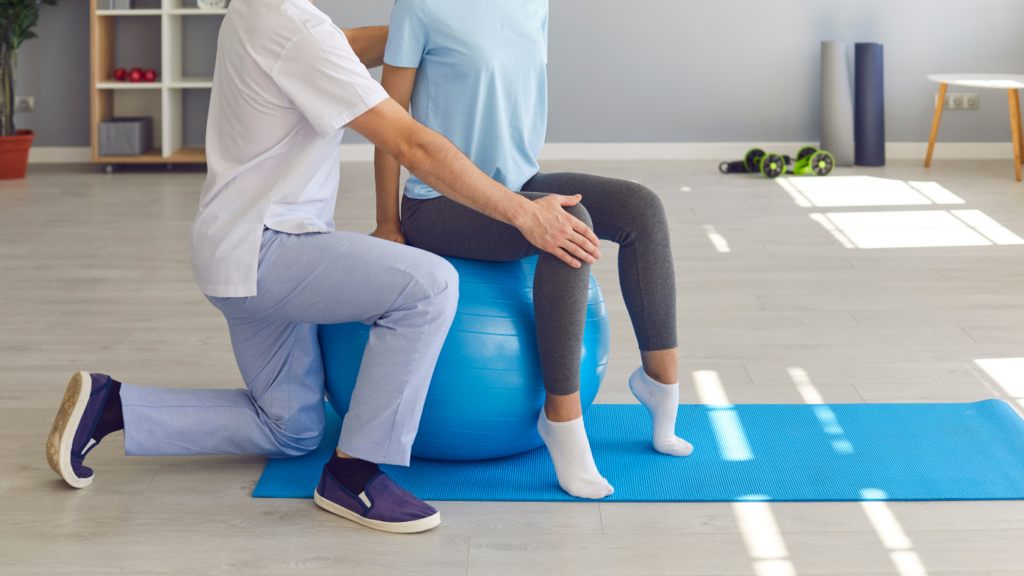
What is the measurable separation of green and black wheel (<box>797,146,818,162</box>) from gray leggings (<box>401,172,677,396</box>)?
371 cm

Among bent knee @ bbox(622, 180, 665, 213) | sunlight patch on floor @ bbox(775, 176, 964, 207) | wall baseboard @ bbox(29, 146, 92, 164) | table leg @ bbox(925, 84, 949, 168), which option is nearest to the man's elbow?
bent knee @ bbox(622, 180, 665, 213)

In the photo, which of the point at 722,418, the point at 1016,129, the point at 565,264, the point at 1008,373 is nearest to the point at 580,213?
the point at 565,264

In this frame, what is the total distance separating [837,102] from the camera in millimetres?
5363

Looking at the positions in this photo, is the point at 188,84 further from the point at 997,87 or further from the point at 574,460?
the point at 997,87

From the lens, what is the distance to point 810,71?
18.2ft

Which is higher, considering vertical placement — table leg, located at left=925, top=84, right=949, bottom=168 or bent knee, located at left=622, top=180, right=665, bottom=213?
table leg, located at left=925, top=84, right=949, bottom=168

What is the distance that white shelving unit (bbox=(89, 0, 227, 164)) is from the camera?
5121 mm

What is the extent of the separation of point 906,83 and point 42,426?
512 cm

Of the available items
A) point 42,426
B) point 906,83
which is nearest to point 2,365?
point 42,426

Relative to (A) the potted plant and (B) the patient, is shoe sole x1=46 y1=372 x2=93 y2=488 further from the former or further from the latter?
(A) the potted plant

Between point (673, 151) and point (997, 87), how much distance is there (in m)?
1.78

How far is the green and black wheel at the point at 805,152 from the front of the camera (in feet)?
16.8

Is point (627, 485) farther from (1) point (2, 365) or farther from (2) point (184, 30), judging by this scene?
(2) point (184, 30)

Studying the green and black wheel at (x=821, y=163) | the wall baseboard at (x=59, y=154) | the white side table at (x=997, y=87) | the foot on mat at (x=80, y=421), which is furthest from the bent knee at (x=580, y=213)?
the wall baseboard at (x=59, y=154)
